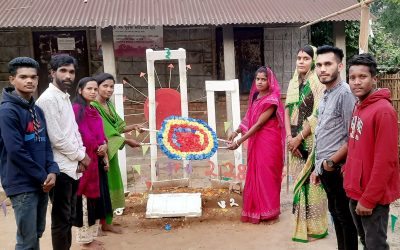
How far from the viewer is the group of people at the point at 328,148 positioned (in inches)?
92.8

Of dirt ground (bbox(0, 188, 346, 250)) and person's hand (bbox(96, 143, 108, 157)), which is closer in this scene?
person's hand (bbox(96, 143, 108, 157))

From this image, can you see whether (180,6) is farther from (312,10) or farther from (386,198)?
(386,198)

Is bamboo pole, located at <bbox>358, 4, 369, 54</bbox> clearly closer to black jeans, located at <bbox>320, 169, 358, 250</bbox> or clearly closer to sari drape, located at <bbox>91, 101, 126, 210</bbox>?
black jeans, located at <bbox>320, 169, 358, 250</bbox>

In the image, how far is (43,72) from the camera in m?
9.86

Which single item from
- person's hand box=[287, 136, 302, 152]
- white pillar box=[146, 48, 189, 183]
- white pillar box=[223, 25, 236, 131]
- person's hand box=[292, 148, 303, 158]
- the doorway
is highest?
the doorway

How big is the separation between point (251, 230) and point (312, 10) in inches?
214

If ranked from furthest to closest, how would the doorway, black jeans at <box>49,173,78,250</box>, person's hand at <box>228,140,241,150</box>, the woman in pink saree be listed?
the doorway
person's hand at <box>228,140,241,150</box>
the woman in pink saree
black jeans at <box>49,173,78,250</box>

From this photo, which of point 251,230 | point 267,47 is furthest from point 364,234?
point 267,47

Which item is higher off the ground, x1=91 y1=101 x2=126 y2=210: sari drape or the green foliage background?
the green foliage background

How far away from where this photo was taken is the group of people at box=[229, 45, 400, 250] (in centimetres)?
236

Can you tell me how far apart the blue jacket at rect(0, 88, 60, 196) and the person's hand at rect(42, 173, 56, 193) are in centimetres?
2

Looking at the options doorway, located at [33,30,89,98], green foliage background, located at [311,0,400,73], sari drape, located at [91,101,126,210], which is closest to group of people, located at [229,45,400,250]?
sari drape, located at [91,101,126,210]

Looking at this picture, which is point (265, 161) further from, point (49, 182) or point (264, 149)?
point (49, 182)

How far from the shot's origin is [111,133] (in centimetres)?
413
